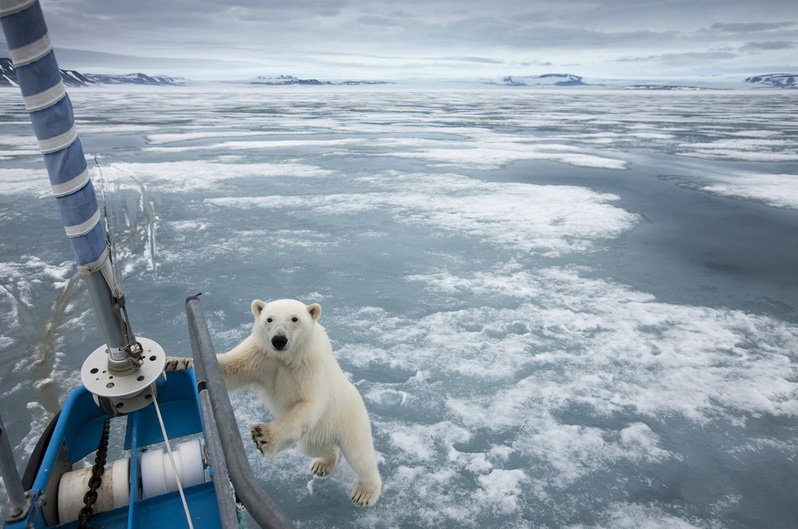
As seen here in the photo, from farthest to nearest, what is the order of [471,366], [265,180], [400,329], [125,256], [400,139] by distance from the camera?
[400,139] → [265,180] → [125,256] → [400,329] → [471,366]

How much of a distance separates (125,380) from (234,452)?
69 centimetres

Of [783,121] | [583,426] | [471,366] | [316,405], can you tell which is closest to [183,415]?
[316,405]

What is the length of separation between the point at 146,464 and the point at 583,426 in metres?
2.45

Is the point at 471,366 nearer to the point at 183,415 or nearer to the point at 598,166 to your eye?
the point at 183,415

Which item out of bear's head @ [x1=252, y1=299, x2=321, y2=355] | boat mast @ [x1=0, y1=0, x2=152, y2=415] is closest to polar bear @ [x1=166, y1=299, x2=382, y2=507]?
bear's head @ [x1=252, y1=299, x2=321, y2=355]

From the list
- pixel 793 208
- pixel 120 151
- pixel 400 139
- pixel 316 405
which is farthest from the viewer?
pixel 400 139

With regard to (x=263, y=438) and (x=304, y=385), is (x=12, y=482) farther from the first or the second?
(x=304, y=385)

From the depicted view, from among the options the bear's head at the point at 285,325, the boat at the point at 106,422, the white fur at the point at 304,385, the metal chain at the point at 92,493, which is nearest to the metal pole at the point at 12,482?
the boat at the point at 106,422

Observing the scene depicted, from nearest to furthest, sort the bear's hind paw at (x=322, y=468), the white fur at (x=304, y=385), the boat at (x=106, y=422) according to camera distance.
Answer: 1. the boat at (x=106, y=422)
2. the white fur at (x=304, y=385)
3. the bear's hind paw at (x=322, y=468)

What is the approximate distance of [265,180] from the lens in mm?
8969

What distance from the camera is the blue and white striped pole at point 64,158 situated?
1.24 metres

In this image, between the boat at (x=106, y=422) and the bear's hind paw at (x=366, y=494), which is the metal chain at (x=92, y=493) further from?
the bear's hind paw at (x=366, y=494)

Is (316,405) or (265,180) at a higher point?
(316,405)

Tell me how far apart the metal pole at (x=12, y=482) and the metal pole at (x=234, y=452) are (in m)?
0.48
